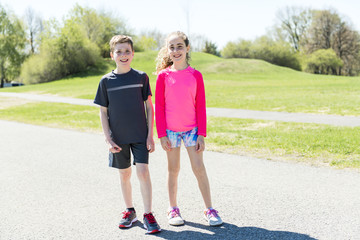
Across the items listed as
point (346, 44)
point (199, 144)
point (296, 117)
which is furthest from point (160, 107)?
point (346, 44)

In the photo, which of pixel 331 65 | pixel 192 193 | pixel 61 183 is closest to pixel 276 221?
pixel 192 193

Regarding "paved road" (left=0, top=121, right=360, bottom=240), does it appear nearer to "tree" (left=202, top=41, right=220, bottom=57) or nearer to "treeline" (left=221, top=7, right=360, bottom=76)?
"treeline" (left=221, top=7, right=360, bottom=76)

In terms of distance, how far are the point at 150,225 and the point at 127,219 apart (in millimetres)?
302

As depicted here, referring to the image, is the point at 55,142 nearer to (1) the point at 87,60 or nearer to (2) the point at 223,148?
(2) the point at 223,148

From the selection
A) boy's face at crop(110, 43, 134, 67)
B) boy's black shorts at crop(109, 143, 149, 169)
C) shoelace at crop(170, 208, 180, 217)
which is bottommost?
shoelace at crop(170, 208, 180, 217)

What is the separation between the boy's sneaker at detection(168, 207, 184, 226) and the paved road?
6cm

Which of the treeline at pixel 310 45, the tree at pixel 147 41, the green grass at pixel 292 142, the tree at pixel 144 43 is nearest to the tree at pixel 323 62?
the treeline at pixel 310 45

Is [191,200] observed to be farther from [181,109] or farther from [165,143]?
[181,109]

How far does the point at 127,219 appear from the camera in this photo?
3395 millimetres

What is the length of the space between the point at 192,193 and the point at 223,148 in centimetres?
287

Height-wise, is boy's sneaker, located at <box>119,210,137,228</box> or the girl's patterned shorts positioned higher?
the girl's patterned shorts

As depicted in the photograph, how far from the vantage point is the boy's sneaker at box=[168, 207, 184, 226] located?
3.34m

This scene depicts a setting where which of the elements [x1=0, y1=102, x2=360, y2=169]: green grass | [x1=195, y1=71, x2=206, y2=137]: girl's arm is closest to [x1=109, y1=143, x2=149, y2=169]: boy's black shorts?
[x1=195, y1=71, x2=206, y2=137]: girl's arm

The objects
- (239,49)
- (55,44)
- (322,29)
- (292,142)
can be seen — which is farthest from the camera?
(239,49)
